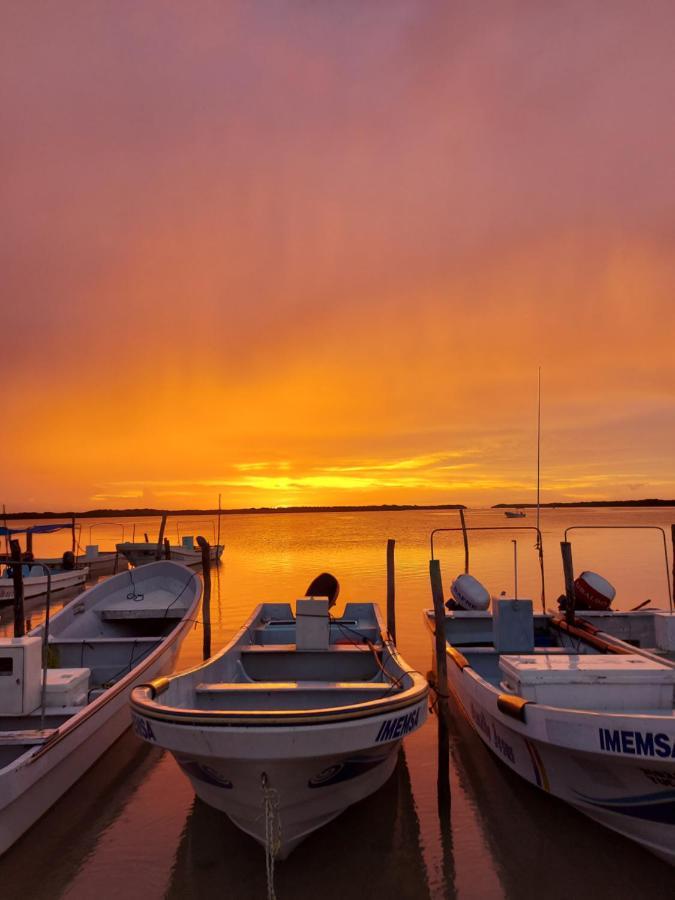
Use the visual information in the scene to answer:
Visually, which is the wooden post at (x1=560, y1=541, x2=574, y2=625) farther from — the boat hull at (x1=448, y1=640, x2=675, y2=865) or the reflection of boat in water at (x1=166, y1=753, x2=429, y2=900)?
the reflection of boat in water at (x1=166, y1=753, x2=429, y2=900)

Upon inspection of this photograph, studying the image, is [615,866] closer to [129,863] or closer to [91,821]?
[129,863]

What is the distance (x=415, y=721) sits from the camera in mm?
7141

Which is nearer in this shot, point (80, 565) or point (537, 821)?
point (537, 821)

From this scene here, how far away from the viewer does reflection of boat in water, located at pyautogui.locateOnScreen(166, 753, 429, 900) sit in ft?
21.1

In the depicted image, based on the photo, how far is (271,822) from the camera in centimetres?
638

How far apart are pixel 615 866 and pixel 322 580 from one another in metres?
8.78

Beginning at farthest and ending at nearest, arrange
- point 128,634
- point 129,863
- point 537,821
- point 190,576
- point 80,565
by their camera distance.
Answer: point 80,565, point 190,576, point 128,634, point 537,821, point 129,863

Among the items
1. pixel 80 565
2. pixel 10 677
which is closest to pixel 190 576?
pixel 10 677

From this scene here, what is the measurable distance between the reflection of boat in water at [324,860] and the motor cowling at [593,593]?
8.71 metres

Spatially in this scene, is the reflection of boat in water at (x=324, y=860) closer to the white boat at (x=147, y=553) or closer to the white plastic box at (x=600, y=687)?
the white plastic box at (x=600, y=687)

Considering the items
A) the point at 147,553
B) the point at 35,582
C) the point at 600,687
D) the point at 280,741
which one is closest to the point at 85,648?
the point at 280,741

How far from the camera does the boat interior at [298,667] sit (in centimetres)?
836

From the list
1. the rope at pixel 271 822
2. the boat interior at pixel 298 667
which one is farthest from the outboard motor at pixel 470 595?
→ the rope at pixel 271 822

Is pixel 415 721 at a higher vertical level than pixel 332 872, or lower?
higher
